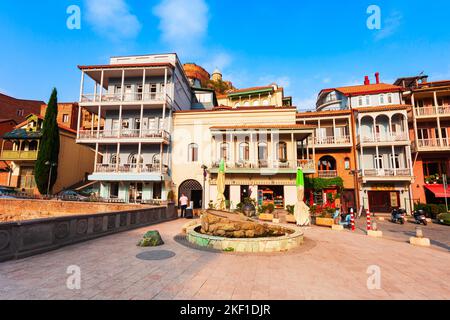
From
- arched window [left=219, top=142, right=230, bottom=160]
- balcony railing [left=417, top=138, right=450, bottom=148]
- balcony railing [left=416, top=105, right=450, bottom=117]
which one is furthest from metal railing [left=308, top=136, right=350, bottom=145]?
arched window [left=219, top=142, right=230, bottom=160]

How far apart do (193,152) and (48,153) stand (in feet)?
54.9

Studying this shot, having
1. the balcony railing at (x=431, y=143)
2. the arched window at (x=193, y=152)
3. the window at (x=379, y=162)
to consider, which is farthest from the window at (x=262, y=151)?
the balcony railing at (x=431, y=143)

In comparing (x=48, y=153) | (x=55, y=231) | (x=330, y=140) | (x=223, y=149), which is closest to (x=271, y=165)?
(x=223, y=149)

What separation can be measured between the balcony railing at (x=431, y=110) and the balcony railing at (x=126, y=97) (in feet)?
87.5

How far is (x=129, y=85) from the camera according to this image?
23.9 metres

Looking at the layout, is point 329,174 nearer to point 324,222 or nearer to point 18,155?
point 324,222

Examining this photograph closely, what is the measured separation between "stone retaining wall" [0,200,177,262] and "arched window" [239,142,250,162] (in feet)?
41.5

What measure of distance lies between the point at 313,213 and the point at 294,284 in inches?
502

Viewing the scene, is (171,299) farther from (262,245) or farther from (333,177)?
(333,177)

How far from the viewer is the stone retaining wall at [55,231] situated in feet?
18.9

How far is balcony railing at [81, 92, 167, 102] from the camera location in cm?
2220

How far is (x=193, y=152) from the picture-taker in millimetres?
22734

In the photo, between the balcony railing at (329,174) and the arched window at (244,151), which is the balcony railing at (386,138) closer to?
the balcony railing at (329,174)

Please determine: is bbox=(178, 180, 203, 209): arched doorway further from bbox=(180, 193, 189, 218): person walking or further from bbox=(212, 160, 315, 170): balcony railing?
bbox=(180, 193, 189, 218): person walking
